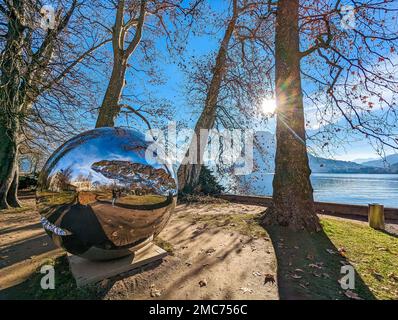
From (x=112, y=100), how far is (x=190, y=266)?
7.24 m

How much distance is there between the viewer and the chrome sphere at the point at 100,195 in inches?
125

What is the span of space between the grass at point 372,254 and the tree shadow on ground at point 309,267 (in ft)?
0.53

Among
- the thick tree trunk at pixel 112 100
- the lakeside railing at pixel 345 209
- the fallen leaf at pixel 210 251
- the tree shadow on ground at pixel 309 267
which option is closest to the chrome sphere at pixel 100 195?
the fallen leaf at pixel 210 251

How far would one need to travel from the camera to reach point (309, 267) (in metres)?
3.82

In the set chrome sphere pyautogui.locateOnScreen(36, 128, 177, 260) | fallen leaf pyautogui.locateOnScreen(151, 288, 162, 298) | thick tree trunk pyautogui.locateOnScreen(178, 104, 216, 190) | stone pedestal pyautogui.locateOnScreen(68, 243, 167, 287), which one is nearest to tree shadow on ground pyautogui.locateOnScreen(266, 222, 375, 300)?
fallen leaf pyautogui.locateOnScreen(151, 288, 162, 298)

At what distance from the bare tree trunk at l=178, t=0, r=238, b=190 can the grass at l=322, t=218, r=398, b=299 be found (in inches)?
315

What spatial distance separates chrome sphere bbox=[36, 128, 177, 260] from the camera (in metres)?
3.17

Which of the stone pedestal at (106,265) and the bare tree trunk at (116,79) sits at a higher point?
the bare tree trunk at (116,79)

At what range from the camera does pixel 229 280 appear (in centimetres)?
332

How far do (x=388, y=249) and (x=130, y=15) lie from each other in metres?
13.8

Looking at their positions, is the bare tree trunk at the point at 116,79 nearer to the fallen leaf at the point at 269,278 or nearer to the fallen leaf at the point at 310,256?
the fallen leaf at the point at 269,278

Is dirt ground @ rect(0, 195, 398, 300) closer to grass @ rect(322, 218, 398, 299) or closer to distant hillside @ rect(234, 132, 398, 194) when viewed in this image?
grass @ rect(322, 218, 398, 299)

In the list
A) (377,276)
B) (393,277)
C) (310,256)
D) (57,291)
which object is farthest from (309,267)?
(57,291)
